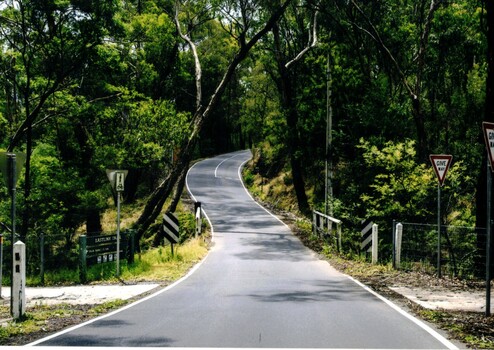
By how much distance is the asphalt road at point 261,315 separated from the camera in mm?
7078

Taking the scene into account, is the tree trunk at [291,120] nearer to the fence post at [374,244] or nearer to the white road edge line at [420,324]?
the fence post at [374,244]

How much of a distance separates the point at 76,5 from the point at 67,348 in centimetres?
1707

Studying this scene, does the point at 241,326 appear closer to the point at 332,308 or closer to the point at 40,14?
the point at 332,308

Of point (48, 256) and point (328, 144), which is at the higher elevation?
point (328, 144)

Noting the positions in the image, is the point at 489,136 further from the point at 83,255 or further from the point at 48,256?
the point at 48,256

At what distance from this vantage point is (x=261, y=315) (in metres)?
8.84

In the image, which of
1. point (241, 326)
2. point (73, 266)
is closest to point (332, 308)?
point (241, 326)

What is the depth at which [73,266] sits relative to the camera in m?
21.0

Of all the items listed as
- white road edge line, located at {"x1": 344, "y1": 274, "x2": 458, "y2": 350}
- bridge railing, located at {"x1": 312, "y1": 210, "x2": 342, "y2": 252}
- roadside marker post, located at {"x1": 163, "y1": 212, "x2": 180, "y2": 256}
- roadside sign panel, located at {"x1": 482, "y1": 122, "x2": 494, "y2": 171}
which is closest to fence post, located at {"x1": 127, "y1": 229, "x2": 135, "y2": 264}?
roadside marker post, located at {"x1": 163, "y1": 212, "x2": 180, "y2": 256}

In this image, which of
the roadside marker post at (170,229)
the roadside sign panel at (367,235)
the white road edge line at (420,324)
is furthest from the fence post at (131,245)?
the white road edge line at (420,324)

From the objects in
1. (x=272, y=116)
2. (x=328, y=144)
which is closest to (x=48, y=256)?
(x=328, y=144)

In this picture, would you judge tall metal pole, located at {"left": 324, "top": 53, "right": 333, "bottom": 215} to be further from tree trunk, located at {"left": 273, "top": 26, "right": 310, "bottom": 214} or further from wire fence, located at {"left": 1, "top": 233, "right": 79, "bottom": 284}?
wire fence, located at {"left": 1, "top": 233, "right": 79, "bottom": 284}

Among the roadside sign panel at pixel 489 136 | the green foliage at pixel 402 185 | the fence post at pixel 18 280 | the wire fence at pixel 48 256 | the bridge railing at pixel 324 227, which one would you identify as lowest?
the wire fence at pixel 48 256

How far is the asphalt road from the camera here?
23.2 feet
